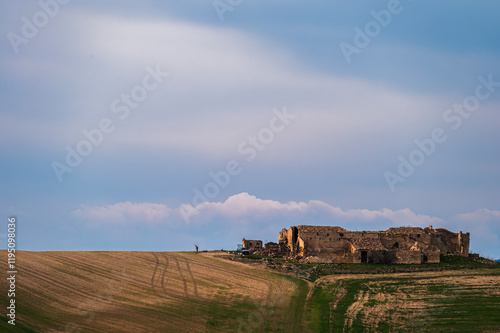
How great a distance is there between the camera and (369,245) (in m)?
75.0

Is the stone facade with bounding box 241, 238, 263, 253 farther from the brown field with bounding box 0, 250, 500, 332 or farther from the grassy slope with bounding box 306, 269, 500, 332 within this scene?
the grassy slope with bounding box 306, 269, 500, 332

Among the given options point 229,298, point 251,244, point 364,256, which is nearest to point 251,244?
point 251,244

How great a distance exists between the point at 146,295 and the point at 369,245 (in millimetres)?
32117

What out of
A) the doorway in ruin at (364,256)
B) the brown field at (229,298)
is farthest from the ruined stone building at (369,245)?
the brown field at (229,298)

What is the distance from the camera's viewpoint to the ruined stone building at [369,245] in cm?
7244

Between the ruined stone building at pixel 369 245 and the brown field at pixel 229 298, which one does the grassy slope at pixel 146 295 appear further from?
the ruined stone building at pixel 369 245

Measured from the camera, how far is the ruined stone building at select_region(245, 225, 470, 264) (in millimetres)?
72438

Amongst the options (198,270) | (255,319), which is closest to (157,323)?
(255,319)

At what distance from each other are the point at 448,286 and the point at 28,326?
38528mm

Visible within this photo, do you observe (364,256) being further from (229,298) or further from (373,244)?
(229,298)

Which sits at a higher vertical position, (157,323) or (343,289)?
(343,289)

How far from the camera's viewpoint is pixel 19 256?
6344 centimetres

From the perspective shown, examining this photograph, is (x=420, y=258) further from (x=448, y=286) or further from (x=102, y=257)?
(x=102, y=257)

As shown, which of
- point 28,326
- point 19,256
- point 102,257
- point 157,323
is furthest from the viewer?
point 102,257
